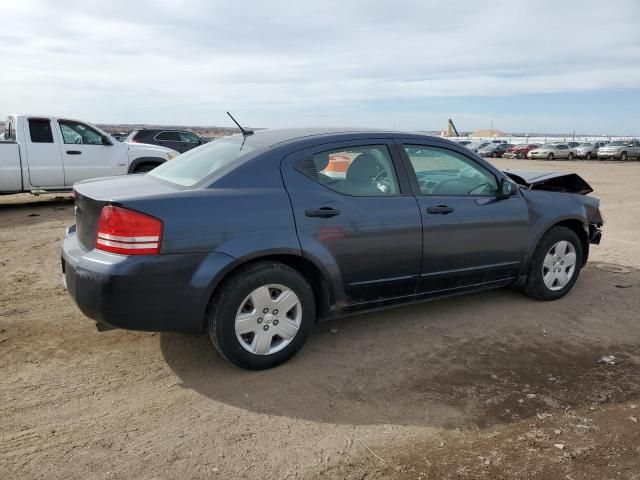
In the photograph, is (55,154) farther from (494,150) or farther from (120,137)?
(494,150)

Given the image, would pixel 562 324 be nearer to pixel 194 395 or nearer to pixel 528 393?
pixel 528 393

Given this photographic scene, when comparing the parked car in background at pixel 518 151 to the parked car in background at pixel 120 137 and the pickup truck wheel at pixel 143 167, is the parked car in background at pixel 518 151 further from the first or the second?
the pickup truck wheel at pixel 143 167

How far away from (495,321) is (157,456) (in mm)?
3066

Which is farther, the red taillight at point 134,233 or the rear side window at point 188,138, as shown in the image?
the rear side window at point 188,138

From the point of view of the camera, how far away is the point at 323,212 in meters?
3.65

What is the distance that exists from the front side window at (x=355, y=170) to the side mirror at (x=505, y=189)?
1108mm

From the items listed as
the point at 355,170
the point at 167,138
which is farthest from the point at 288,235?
the point at 167,138

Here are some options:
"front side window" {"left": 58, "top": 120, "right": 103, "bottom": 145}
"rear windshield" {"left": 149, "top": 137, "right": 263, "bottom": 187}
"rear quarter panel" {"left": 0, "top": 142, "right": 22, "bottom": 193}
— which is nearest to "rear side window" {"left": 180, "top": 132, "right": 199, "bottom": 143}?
"front side window" {"left": 58, "top": 120, "right": 103, "bottom": 145}

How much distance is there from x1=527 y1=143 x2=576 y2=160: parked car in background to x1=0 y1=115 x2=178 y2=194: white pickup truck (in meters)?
38.6

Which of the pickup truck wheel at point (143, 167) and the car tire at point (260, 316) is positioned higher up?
the pickup truck wheel at point (143, 167)

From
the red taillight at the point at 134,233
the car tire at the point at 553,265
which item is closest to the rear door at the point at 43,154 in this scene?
the red taillight at the point at 134,233

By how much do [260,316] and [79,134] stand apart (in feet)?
29.2

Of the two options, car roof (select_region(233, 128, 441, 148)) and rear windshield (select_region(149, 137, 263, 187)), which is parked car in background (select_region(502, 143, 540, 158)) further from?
rear windshield (select_region(149, 137, 263, 187))

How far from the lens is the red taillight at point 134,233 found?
10.2 feet
